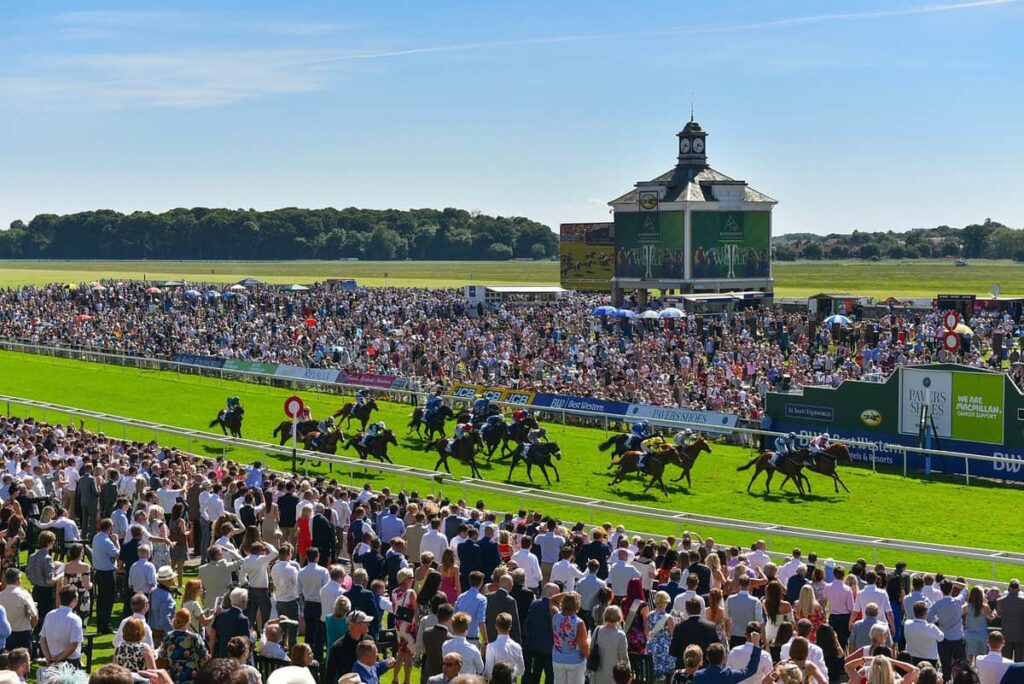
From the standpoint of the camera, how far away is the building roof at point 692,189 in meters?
53.9

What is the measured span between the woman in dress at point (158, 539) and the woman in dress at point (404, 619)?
9.46 feet

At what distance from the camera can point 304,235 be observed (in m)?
179

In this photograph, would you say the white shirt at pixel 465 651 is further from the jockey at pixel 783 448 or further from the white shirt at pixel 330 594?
the jockey at pixel 783 448

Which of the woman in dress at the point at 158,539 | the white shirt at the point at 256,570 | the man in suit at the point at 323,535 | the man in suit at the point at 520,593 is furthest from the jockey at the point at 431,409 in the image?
the man in suit at the point at 520,593

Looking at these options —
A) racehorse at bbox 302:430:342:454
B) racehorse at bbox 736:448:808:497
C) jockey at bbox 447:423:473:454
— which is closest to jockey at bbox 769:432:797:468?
racehorse at bbox 736:448:808:497

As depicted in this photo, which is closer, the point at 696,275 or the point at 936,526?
the point at 936,526

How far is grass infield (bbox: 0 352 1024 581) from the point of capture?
1744 centimetres

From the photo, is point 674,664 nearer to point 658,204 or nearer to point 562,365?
point 562,365

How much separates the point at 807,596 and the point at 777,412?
666 inches

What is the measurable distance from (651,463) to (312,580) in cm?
1159

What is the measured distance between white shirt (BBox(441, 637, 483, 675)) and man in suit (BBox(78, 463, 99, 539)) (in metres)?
8.21

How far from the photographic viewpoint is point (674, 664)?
28.2 ft

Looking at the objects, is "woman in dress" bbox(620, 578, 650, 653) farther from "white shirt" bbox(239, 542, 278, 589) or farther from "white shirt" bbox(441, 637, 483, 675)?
"white shirt" bbox(239, 542, 278, 589)

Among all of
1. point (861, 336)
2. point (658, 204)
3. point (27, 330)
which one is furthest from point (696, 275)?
point (27, 330)
